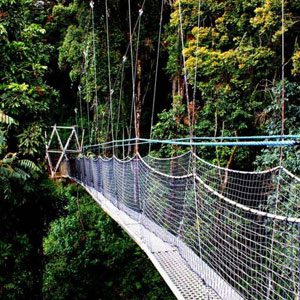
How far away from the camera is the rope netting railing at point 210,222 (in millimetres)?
1347

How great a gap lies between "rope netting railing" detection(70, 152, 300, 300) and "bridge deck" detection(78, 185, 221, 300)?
0.10 ft

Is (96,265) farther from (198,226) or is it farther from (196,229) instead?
(198,226)

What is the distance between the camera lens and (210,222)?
7.27ft

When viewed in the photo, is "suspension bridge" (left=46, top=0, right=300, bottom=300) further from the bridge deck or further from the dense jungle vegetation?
the dense jungle vegetation

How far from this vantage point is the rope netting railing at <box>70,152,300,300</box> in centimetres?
135

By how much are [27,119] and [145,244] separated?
5.43 ft

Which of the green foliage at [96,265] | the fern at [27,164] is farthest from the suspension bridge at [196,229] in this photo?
the green foliage at [96,265]

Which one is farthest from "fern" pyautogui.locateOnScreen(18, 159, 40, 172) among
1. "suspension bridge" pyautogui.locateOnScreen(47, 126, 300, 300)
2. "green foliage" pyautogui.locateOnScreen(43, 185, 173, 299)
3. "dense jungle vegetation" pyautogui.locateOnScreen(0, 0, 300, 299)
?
"green foliage" pyautogui.locateOnScreen(43, 185, 173, 299)

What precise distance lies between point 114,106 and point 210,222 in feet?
14.4

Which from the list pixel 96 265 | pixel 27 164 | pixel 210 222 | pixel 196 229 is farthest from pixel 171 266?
pixel 96 265

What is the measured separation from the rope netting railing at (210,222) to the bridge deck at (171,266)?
29 mm

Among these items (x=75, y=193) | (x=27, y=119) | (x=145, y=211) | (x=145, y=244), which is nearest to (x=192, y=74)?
(x=27, y=119)

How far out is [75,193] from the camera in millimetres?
7238

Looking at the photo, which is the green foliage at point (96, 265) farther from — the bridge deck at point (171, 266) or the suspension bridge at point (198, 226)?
the bridge deck at point (171, 266)
